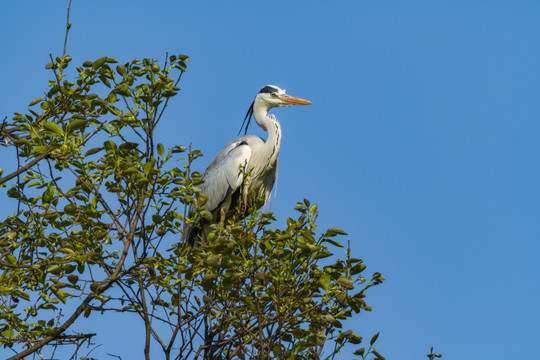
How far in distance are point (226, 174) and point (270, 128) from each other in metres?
0.84

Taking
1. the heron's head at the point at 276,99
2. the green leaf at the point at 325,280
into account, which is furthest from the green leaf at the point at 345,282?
the heron's head at the point at 276,99

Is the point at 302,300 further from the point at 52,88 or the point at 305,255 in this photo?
the point at 52,88

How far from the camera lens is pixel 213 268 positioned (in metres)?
5.00

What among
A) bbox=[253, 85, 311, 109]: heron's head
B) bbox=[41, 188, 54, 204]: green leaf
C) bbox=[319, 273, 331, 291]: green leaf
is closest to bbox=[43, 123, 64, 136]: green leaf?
bbox=[41, 188, 54, 204]: green leaf

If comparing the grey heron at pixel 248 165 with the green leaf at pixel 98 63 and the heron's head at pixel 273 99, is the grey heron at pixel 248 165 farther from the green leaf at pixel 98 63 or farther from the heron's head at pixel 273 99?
the green leaf at pixel 98 63

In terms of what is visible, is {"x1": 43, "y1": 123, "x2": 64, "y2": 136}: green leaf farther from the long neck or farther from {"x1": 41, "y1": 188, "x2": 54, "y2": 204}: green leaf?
the long neck

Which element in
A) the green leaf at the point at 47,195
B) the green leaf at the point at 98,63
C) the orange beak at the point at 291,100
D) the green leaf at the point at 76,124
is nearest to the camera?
the green leaf at the point at 76,124

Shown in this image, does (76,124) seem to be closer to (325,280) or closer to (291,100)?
(325,280)

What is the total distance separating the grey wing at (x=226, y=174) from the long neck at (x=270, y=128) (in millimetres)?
248

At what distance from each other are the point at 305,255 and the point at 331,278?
0.90 ft

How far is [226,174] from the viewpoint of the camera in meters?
9.13

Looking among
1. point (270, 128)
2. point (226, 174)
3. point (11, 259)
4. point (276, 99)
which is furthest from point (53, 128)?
point (276, 99)

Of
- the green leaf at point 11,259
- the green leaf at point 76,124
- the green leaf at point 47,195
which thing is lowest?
the green leaf at point 11,259

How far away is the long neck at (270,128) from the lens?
30.6 ft
